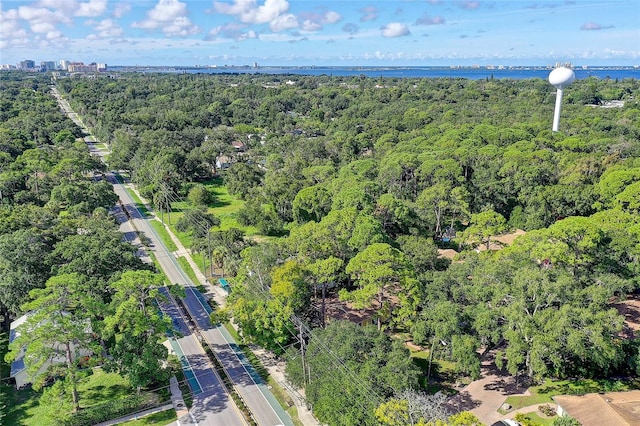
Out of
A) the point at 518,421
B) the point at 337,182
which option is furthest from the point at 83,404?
the point at 337,182

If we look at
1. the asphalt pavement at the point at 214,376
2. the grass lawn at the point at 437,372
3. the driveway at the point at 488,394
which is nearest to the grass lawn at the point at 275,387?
the asphalt pavement at the point at 214,376

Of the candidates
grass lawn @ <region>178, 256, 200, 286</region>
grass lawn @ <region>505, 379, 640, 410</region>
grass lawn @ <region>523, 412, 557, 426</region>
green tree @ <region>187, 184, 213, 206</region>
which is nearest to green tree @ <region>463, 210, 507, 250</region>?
grass lawn @ <region>505, 379, 640, 410</region>

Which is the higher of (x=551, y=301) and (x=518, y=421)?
(x=551, y=301)

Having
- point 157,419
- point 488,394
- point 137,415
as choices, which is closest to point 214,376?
point 157,419

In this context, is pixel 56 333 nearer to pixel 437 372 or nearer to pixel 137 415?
pixel 137 415

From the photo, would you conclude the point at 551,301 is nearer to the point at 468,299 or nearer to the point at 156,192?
the point at 468,299

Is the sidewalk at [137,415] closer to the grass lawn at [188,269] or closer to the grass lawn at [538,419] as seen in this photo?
the grass lawn at [188,269]
